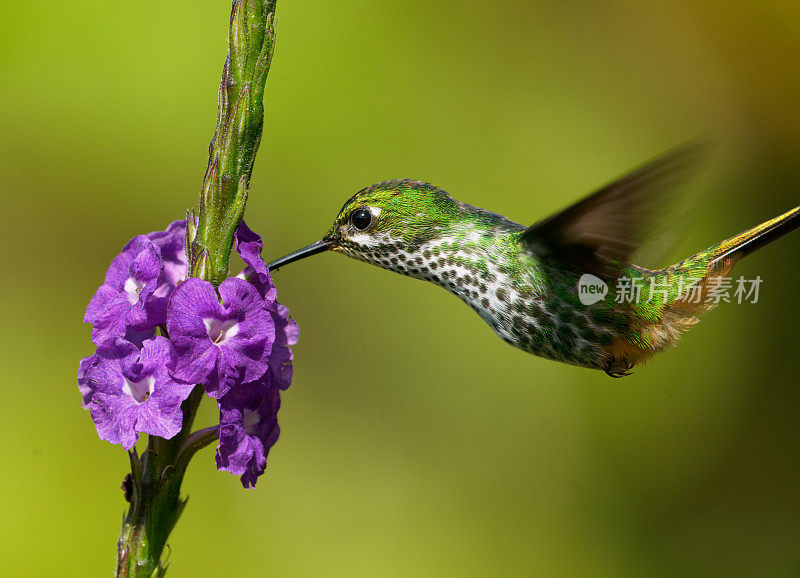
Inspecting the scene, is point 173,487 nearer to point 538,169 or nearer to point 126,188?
point 126,188

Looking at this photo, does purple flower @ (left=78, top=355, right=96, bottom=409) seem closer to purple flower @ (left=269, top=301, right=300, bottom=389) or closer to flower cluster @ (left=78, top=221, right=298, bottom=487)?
flower cluster @ (left=78, top=221, right=298, bottom=487)

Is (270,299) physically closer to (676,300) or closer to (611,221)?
(611,221)

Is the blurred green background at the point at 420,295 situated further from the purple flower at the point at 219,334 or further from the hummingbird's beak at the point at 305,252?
the purple flower at the point at 219,334

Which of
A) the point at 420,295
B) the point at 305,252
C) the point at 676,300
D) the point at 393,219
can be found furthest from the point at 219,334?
the point at 420,295

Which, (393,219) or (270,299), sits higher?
(393,219)

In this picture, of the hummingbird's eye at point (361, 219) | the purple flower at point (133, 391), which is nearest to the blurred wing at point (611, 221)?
the hummingbird's eye at point (361, 219)

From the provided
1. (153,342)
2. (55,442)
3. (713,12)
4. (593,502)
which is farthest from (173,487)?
(713,12)
